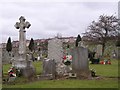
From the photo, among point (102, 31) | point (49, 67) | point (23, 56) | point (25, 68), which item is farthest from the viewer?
point (102, 31)

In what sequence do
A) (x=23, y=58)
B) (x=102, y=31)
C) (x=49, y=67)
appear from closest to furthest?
1. (x=49, y=67)
2. (x=23, y=58)
3. (x=102, y=31)

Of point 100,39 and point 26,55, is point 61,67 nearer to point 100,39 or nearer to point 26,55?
point 26,55

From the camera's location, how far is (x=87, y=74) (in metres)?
14.5

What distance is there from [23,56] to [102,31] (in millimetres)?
32717

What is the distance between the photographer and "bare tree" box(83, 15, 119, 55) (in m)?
46.2

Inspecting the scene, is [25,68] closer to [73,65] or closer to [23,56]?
[23,56]

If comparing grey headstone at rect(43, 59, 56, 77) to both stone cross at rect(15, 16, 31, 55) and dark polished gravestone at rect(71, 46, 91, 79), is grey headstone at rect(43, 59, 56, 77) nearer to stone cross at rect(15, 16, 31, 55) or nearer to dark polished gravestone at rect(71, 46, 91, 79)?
dark polished gravestone at rect(71, 46, 91, 79)

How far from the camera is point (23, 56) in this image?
1579 centimetres

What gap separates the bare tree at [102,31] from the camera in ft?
152

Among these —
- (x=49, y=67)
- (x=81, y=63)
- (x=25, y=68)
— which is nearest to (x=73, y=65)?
(x=81, y=63)

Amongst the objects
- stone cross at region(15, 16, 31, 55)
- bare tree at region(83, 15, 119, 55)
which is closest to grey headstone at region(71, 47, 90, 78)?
stone cross at region(15, 16, 31, 55)

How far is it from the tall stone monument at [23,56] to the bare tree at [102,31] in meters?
30.1

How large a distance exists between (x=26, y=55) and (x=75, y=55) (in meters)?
3.05

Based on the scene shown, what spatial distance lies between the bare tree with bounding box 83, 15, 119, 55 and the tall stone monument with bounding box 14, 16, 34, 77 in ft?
98.9
